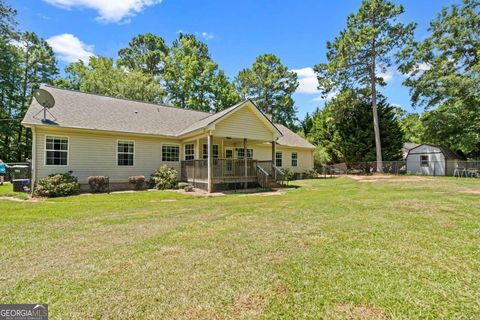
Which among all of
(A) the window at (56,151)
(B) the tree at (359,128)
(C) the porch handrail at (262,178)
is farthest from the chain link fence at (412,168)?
(A) the window at (56,151)

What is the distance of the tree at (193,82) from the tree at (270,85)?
5776 mm

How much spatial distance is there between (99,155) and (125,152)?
134 cm

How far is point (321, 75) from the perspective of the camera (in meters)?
26.5

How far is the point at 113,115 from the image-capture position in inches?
591

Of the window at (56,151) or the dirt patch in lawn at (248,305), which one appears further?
the window at (56,151)

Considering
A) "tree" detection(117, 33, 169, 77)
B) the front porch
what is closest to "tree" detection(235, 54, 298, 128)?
"tree" detection(117, 33, 169, 77)

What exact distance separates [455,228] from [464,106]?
24210 millimetres

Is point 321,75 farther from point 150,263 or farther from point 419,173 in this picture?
point 150,263

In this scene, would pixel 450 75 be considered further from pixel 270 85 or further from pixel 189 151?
pixel 189 151

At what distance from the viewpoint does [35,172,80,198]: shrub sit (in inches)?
430

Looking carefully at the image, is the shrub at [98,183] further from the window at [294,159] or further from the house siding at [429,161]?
the house siding at [429,161]

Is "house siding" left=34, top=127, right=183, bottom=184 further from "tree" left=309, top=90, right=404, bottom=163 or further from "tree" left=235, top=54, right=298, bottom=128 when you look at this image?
"tree" left=235, top=54, right=298, bottom=128

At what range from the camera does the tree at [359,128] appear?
83.6 feet

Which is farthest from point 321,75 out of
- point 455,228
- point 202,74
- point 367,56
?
point 455,228
